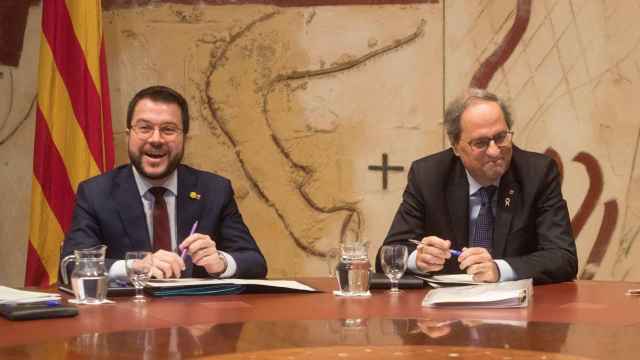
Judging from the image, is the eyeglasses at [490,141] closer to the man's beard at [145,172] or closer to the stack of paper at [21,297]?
the man's beard at [145,172]

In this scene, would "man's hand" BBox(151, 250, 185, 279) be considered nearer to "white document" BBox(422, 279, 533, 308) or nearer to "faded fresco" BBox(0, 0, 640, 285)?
"white document" BBox(422, 279, 533, 308)

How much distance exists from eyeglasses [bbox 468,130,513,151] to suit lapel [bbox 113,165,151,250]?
3.85 ft

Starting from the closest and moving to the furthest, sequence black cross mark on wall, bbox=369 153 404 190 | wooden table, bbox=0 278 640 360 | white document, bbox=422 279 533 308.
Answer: wooden table, bbox=0 278 640 360
white document, bbox=422 279 533 308
black cross mark on wall, bbox=369 153 404 190

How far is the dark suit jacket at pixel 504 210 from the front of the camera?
3.56 meters

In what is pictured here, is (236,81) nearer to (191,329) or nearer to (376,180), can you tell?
(376,180)

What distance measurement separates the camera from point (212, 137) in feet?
16.5

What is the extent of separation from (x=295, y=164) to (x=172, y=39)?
2.80ft

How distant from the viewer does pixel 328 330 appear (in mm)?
2260

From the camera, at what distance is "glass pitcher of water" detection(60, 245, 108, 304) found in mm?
2688

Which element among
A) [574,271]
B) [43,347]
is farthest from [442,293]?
[43,347]

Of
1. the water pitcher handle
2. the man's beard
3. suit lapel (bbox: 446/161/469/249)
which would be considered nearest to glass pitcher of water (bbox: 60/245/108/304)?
the water pitcher handle

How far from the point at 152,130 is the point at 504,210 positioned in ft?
4.14

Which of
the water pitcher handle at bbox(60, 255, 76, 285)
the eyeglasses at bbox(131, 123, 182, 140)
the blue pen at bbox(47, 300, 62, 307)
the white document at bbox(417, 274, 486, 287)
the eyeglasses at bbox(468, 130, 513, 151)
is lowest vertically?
the white document at bbox(417, 274, 486, 287)

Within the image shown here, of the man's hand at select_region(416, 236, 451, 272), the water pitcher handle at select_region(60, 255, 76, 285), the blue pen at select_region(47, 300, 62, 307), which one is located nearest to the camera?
the blue pen at select_region(47, 300, 62, 307)
